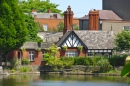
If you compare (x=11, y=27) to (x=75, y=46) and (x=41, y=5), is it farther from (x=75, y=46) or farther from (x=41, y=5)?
(x=41, y=5)

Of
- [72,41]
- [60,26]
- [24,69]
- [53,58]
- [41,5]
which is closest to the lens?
[24,69]

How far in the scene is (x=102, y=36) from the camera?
5741cm

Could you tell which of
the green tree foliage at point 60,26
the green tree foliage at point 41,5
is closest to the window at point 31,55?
the green tree foliage at point 60,26

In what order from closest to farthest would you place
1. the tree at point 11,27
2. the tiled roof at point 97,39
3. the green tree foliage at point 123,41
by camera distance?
the tree at point 11,27
the green tree foliage at point 123,41
the tiled roof at point 97,39

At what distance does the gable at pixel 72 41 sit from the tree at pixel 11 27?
5.59 m

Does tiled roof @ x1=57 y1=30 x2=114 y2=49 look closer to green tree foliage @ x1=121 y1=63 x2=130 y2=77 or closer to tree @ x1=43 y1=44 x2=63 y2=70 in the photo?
tree @ x1=43 y1=44 x2=63 y2=70

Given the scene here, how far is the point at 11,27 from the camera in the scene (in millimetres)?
51438

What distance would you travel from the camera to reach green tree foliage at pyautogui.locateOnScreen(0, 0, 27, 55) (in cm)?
5103

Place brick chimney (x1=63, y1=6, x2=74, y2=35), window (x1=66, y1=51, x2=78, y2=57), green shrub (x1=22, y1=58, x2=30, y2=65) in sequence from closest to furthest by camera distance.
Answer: green shrub (x1=22, y1=58, x2=30, y2=65) → window (x1=66, y1=51, x2=78, y2=57) → brick chimney (x1=63, y1=6, x2=74, y2=35)

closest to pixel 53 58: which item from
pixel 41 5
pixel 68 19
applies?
pixel 68 19

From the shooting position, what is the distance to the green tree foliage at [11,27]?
5103cm

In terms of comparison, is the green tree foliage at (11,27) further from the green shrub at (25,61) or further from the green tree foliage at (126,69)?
the green tree foliage at (126,69)

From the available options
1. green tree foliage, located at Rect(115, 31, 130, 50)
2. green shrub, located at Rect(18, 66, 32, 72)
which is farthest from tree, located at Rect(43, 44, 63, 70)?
green tree foliage, located at Rect(115, 31, 130, 50)

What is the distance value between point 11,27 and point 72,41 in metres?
7.62
